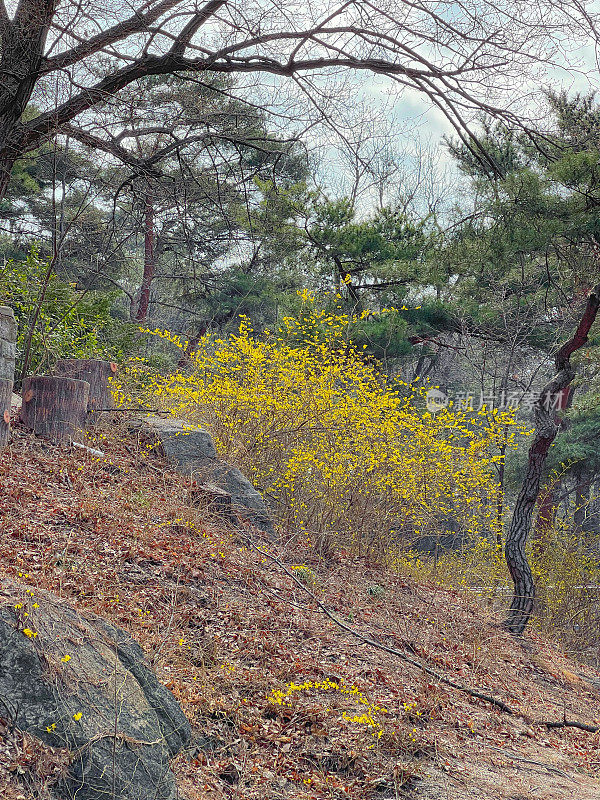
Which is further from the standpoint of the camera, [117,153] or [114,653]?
[117,153]

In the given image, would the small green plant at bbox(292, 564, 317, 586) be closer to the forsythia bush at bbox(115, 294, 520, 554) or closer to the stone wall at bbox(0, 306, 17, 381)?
the forsythia bush at bbox(115, 294, 520, 554)

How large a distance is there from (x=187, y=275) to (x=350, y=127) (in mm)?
9966

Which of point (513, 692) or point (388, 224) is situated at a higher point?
point (388, 224)

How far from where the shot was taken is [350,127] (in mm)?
6820

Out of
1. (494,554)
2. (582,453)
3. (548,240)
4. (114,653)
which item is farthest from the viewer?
(582,453)

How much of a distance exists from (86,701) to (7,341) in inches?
148

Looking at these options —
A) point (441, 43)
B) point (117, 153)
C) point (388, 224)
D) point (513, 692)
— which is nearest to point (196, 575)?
point (513, 692)

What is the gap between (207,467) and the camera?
6.96 metres

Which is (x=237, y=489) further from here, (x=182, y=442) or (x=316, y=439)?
(x=316, y=439)

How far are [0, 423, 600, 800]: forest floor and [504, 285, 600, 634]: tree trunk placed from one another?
1.21 m

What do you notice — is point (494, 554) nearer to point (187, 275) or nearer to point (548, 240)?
point (548, 240)

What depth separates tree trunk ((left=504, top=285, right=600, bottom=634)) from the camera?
8289 millimetres

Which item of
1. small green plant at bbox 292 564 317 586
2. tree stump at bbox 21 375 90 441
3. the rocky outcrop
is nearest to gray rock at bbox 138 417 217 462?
the rocky outcrop

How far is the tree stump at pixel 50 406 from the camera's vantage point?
6504 mm
